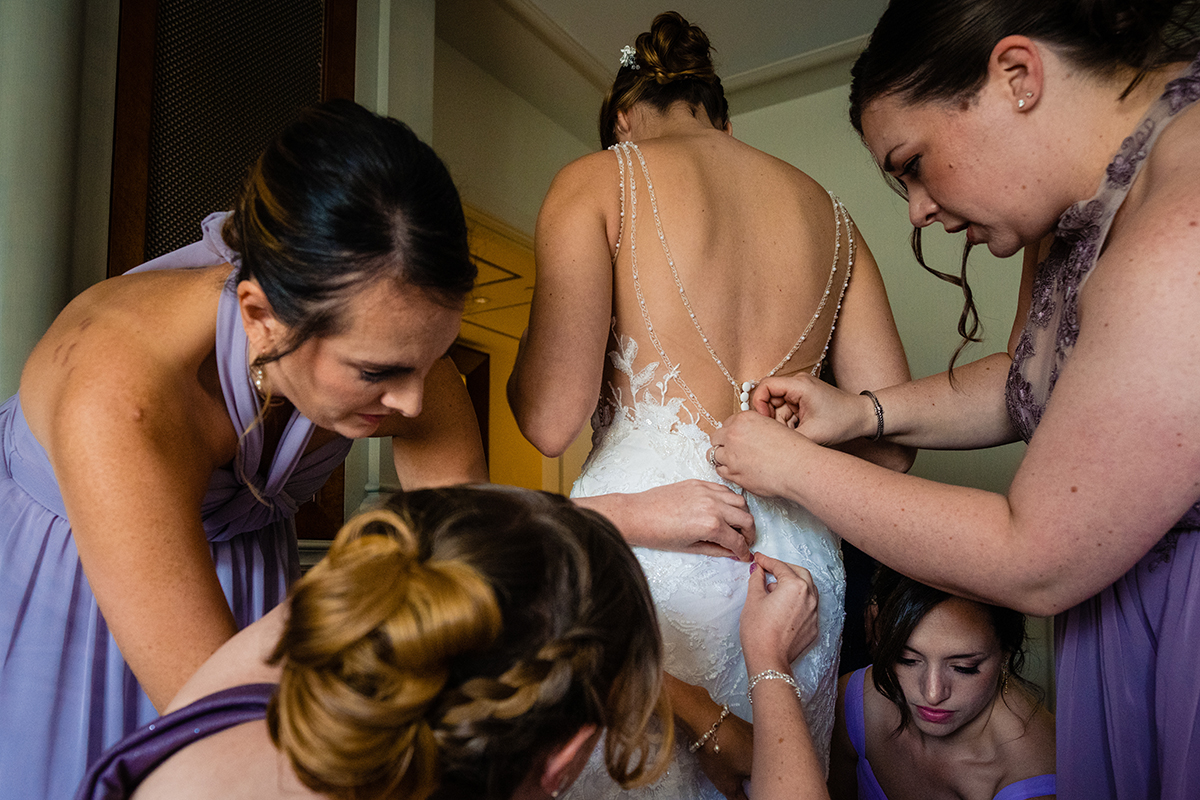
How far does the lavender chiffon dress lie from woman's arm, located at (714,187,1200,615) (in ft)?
2.89

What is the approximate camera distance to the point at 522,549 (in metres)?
0.71

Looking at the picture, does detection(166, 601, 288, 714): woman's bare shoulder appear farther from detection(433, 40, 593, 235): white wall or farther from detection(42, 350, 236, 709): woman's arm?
detection(433, 40, 593, 235): white wall

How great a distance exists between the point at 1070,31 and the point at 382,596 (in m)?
0.99

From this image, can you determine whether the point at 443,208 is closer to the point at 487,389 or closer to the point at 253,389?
the point at 253,389

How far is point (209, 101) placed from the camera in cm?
262

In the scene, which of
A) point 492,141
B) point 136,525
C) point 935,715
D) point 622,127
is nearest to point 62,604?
point 136,525

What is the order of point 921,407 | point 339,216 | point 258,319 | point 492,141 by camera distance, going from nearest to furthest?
1. point 339,216
2. point 258,319
3. point 921,407
4. point 492,141

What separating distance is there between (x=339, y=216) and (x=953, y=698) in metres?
1.62

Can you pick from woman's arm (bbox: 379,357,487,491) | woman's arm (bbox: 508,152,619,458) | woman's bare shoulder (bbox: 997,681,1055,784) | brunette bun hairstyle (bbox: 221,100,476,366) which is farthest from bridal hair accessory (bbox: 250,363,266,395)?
woman's bare shoulder (bbox: 997,681,1055,784)

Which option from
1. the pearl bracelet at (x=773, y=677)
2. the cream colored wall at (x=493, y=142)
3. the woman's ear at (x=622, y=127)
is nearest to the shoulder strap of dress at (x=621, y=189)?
the woman's ear at (x=622, y=127)

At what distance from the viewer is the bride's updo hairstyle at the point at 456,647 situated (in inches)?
24.8

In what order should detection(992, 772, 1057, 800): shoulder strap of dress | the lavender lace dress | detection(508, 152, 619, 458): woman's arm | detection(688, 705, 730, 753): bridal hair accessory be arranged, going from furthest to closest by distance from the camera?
1. detection(992, 772, 1057, 800): shoulder strap of dress
2. detection(508, 152, 619, 458): woman's arm
3. detection(688, 705, 730, 753): bridal hair accessory
4. the lavender lace dress

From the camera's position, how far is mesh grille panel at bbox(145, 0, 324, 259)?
2.51 metres

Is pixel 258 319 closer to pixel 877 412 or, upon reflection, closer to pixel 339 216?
pixel 339 216
